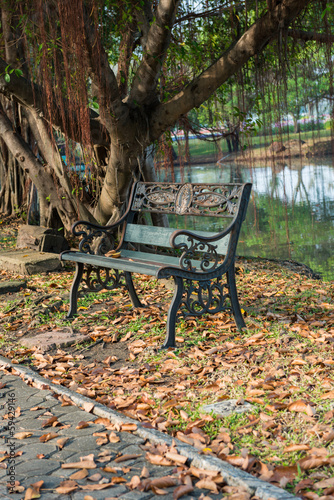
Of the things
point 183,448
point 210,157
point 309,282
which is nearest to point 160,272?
point 183,448

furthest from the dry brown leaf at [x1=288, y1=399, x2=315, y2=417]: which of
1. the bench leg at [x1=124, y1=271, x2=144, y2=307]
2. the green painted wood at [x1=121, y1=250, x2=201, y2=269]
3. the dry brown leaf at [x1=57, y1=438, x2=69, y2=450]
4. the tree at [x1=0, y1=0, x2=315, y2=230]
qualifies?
the tree at [x1=0, y1=0, x2=315, y2=230]

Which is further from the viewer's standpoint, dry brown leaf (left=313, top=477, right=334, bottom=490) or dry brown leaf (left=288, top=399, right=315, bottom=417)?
dry brown leaf (left=288, top=399, right=315, bottom=417)

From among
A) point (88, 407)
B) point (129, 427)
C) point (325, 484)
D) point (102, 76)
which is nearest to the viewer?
point (325, 484)

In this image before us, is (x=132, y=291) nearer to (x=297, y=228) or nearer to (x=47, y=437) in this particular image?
(x=47, y=437)

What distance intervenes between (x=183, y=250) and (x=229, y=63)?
10.4 ft

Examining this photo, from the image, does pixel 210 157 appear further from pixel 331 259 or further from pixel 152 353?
pixel 152 353

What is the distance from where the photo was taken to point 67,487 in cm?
244

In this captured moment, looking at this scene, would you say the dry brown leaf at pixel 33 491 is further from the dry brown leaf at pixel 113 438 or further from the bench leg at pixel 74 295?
the bench leg at pixel 74 295

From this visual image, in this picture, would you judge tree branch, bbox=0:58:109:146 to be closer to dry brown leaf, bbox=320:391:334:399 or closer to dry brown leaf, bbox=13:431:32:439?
dry brown leaf, bbox=13:431:32:439

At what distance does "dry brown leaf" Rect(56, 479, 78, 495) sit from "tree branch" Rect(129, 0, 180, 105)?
5.19m

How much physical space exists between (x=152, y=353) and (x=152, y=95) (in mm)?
4234

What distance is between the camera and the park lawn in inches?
106

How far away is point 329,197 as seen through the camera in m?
16.5

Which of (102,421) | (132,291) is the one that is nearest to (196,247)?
(132,291)
